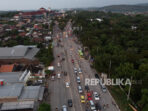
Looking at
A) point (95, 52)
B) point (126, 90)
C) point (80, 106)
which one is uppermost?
point (95, 52)

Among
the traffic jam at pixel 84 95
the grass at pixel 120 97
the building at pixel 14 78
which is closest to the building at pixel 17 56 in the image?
the building at pixel 14 78

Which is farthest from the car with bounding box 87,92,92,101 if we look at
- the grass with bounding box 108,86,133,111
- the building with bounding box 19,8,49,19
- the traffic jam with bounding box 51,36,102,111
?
the building with bounding box 19,8,49,19

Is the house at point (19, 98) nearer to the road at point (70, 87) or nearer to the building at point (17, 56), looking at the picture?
the road at point (70, 87)

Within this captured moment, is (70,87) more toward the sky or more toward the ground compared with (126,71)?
more toward the ground

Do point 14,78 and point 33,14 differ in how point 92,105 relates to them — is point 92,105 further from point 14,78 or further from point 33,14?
point 33,14

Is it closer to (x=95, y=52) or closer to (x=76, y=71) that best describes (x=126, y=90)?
(x=76, y=71)

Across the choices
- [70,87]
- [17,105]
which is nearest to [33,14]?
[70,87]

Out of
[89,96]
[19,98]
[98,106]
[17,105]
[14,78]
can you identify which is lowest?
[98,106]

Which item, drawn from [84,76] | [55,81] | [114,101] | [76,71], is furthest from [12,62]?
[114,101]

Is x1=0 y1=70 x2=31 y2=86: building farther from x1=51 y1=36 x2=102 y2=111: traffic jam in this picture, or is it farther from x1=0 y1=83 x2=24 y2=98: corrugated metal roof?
x1=51 y1=36 x2=102 y2=111: traffic jam
